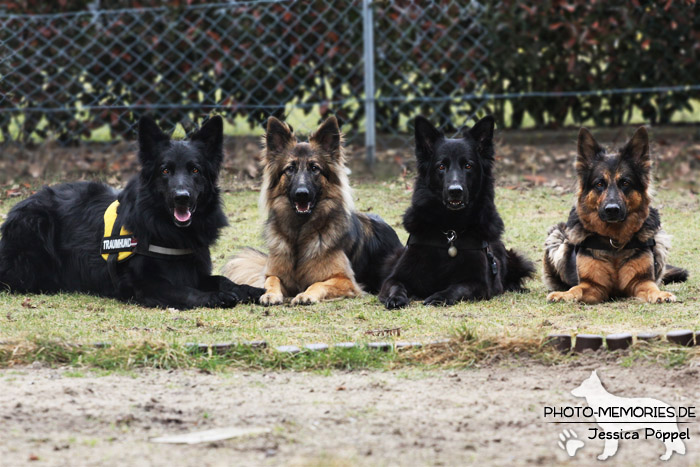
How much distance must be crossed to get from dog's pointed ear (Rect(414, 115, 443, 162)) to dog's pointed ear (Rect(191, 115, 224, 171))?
1424mm

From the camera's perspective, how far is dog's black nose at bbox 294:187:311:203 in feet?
22.5

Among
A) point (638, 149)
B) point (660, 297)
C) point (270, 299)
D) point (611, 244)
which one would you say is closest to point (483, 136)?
point (638, 149)

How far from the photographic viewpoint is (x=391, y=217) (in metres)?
9.88

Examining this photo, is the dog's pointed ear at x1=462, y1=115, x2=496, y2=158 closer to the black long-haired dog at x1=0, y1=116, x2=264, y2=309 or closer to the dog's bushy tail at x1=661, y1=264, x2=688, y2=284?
the dog's bushy tail at x1=661, y1=264, x2=688, y2=284

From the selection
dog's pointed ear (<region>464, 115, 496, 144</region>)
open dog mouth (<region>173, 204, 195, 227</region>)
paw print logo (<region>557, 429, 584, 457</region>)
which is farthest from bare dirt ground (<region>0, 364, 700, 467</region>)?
dog's pointed ear (<region>464, 115, 496, 144</region>)

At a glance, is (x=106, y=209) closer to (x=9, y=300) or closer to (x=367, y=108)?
(x=9, y=300)

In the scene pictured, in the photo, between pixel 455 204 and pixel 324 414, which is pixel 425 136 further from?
pixel 324 414

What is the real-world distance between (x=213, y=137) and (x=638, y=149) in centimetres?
298

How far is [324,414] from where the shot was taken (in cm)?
402

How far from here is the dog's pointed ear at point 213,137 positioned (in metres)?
6.66

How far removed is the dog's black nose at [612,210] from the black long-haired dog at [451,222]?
0.96 m

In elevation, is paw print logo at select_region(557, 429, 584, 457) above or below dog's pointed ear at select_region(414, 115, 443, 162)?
below

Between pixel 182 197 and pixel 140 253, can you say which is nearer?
pixel 182 197

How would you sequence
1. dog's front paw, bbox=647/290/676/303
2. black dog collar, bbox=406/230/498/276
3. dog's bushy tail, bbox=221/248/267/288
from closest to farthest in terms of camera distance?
dog's front paw, bbox=647/290/676/303, black dog collar, bbox=406/230/498/276, dog's bushy tail, bbox=221/248/267/288
